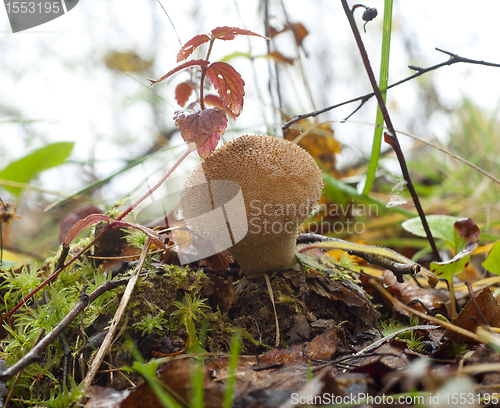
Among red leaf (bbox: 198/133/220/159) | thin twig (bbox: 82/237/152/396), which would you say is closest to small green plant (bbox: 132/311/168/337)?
thin twig (bbox: 82/237/152/396)

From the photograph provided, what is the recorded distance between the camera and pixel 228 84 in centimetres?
114

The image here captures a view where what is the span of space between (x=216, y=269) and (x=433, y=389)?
836 mm

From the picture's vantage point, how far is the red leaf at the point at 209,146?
1.10m

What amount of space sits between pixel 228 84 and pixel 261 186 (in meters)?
0.36

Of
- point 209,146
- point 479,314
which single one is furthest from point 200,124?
point 479,314

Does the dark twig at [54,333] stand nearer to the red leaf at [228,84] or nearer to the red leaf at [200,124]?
the red leaf at [200,124]

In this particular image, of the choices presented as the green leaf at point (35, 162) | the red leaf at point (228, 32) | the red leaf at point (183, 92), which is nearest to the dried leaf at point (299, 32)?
the red leaf at point (183, 92)

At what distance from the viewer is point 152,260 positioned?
4.26 feet

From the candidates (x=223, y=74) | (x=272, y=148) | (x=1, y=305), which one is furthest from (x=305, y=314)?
(x=1, y=305)

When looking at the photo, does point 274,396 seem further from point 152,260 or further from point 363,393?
point 152,260

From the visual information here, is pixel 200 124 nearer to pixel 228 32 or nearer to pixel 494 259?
pixel 228 32

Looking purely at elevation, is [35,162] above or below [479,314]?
above

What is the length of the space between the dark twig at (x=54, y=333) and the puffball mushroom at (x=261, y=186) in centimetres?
34

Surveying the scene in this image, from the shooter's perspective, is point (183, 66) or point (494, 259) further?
point (494, 259)
